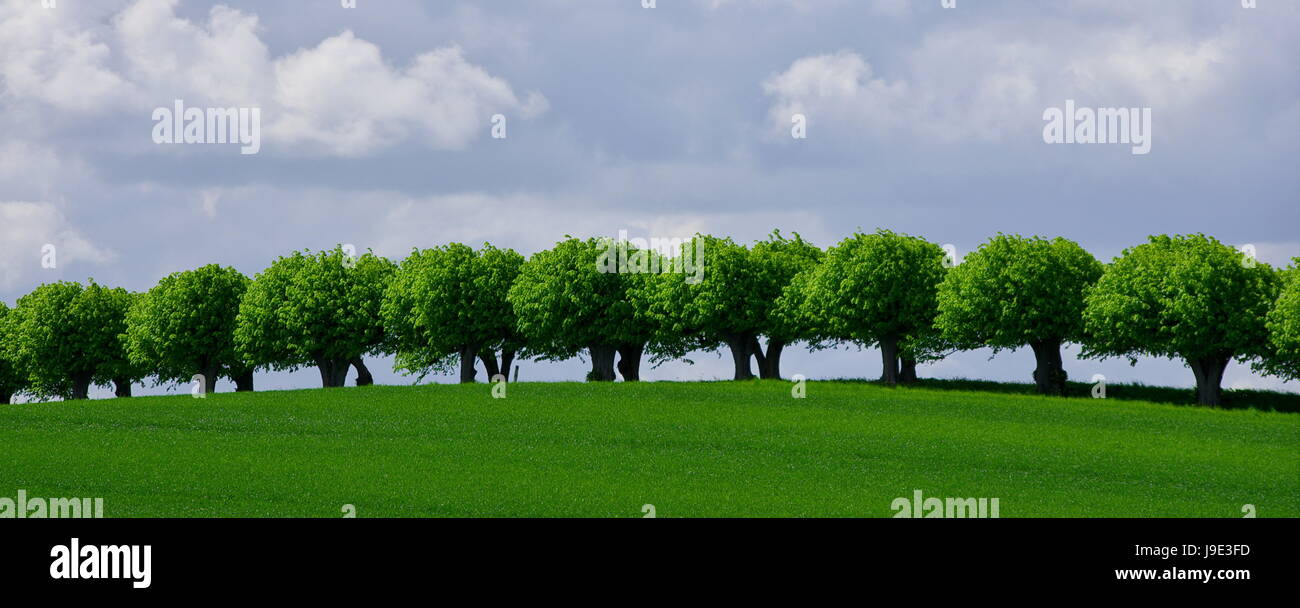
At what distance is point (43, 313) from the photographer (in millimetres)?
103875

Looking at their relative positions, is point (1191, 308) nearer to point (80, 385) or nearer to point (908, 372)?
point (908, 372)

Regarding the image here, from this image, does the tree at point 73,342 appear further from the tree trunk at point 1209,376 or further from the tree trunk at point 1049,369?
the tree trunk at point 1209,376

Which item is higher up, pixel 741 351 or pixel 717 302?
pixel 717 302

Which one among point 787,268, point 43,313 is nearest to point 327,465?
point 787,268

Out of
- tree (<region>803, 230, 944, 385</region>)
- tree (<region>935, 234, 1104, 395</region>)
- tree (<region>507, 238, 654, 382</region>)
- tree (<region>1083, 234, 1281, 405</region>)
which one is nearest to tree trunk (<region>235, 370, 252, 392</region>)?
tree (<region>507, 238, 654, 382</region>)

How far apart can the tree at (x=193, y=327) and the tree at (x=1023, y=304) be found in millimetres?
58245

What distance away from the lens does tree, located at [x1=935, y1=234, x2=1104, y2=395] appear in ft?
A: 245

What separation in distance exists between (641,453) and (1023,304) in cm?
3857

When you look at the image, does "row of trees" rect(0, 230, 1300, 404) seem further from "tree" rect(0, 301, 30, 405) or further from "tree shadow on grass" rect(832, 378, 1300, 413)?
"tree" rect(0, 301, 30, 405)

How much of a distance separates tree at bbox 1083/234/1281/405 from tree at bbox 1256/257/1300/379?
0.77 meters

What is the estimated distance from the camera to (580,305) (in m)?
81.6

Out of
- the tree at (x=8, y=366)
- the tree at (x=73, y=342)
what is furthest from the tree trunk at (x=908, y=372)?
the tree at (x=8, y=366)

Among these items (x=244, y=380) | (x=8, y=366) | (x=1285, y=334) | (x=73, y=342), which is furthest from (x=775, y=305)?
(x=8, y=366)
